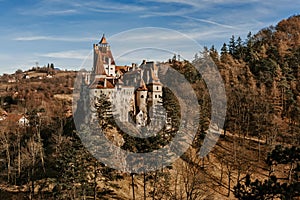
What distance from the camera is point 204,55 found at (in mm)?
57781

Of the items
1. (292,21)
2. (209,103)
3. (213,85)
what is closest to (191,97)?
(209,103)

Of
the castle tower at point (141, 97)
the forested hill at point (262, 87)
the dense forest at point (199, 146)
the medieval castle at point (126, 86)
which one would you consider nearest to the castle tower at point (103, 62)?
the medieval castle at point (126, 86)

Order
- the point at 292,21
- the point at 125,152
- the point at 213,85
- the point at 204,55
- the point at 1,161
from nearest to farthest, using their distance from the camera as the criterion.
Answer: the point at 125,152 < the point at 1,161 < the point at 213,85 < the point at 204,55 < the point at 292,21

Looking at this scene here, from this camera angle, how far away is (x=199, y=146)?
35844 millimetres

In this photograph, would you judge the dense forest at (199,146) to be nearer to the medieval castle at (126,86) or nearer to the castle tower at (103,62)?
the medieval castle at (126,86)

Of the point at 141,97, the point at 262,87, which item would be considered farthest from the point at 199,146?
the point at 262,87

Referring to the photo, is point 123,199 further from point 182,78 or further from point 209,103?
point 182,78

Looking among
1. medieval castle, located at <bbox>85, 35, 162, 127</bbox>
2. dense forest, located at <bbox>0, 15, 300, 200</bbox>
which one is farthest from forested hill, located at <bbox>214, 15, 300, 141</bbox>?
medieval castle, located at <bbox>85, 35, 162, 127</bbox>

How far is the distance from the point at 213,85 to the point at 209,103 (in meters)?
6.40

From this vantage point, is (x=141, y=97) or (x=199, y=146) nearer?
(x=199, y=146)

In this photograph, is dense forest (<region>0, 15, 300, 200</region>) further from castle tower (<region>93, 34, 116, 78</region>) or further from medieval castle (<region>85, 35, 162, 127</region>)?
castle tower (<region>93, 34, 116, 78</region>)

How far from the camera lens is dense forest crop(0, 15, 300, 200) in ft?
68.0

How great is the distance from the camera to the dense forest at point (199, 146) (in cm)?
2073

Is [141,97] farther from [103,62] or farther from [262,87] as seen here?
[262,87]
